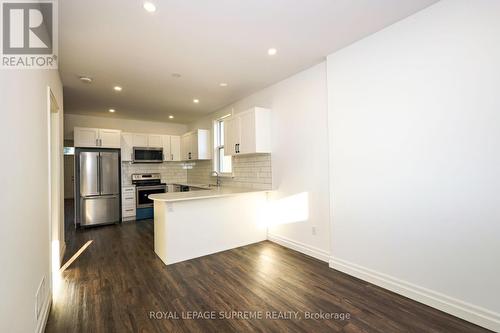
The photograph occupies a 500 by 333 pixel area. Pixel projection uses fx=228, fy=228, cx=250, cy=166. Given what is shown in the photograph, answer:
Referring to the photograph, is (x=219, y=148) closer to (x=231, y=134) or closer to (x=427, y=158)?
(x=231, y=134)

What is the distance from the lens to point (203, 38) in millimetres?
2480

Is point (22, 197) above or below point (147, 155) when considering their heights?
below

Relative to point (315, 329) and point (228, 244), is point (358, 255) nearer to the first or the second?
point (315, 329)

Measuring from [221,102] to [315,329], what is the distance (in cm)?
430

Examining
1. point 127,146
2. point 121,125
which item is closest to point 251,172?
point 127,146

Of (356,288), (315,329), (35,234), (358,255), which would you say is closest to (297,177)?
(358,255)

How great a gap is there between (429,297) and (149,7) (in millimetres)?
3620

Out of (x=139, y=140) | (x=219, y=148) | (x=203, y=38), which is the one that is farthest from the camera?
(x=139, y=140)

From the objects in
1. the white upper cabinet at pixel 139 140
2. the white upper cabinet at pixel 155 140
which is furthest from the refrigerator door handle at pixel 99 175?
the white upper cabinet at pixel 155 140

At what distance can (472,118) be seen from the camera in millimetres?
1880

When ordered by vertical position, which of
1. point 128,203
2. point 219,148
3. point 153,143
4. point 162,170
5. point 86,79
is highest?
point 86,79

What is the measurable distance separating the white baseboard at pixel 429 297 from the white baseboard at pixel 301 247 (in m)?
0.33

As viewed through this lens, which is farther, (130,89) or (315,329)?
(130,89)

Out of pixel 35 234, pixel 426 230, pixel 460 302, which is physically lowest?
pixel 460 302
